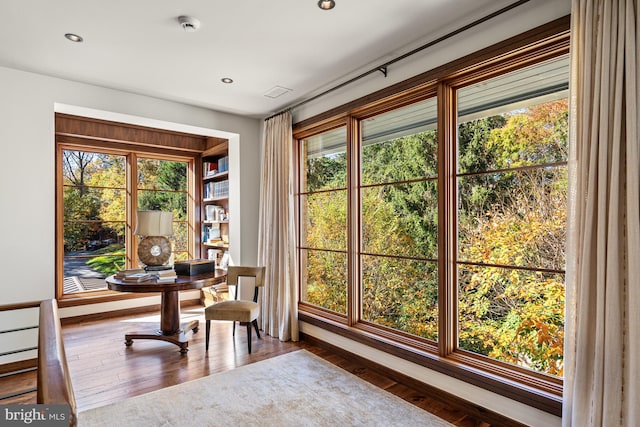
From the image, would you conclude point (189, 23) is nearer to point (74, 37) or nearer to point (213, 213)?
point (74, 37)

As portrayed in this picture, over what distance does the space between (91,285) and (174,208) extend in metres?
1.51

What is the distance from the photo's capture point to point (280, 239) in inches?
159

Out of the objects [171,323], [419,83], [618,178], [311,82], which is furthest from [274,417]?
[311,82]

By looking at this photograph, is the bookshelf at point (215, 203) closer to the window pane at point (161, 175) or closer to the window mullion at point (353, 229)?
the window pane at point (161, 175)

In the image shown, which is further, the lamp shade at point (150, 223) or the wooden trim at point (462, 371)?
the lamp shade at point (150, 223)

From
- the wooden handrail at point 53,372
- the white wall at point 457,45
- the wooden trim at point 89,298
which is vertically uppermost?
the white wall at point 457,45

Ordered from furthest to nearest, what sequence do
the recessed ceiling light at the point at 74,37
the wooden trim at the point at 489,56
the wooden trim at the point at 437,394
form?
the recessed ceiling light at the point at 74,37 → the wooden trim at the point at 437,394 → the wooden trim at the point at 489,56

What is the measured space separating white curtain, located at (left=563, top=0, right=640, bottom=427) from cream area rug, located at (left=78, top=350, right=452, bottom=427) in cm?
94

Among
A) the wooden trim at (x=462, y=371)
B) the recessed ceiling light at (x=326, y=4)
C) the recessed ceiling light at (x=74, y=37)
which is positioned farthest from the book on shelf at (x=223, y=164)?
the recessed ceiling light at (x=326, y=4)

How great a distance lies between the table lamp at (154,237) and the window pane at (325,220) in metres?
1.51

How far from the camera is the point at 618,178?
1.68m

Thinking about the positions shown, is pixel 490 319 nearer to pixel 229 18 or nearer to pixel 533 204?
pixel 533 204

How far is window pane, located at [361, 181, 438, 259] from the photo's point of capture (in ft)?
9.35

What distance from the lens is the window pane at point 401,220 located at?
2.85 m
